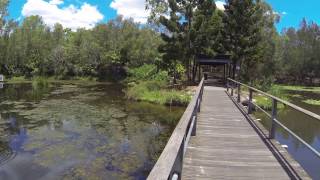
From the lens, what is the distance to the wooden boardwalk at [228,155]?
5898 millimetres

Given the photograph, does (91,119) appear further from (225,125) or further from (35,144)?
(225,125)

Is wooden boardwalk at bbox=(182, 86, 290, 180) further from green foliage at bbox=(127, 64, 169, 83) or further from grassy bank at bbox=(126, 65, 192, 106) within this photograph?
green foliage at bbox=(127, 64, 169, 83)

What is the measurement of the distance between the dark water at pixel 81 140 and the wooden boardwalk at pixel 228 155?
Answer: 3.01 meters

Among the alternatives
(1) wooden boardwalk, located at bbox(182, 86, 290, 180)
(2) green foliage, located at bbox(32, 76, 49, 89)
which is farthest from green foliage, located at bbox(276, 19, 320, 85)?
(1) wooden boardwalk, located at bbox(182, 86, 290, 180)

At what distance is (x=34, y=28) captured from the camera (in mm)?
75812

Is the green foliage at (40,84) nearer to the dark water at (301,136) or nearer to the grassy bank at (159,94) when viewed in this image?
the grassy bank at (159,94)

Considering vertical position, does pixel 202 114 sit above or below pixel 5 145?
above

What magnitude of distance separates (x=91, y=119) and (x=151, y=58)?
→ 36.7m

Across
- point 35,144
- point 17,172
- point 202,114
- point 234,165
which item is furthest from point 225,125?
point 35,144

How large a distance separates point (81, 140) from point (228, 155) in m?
9.37

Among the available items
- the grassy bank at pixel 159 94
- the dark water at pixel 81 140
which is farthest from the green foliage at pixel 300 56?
the dark water at pixel 81 140

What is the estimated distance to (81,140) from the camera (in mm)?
15281

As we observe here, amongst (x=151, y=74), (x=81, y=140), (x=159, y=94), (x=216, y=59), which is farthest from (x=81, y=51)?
(x=81, y=140)

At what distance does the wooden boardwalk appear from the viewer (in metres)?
5.90
